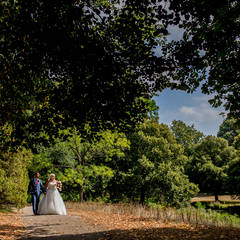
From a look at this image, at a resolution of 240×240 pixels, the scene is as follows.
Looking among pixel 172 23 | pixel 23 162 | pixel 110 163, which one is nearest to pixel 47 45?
pixel 172 23

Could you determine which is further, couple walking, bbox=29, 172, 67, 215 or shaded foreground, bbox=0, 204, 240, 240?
couple walking, bbox=29, 172, 67, 215

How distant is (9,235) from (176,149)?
77.3ft

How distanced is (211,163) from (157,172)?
2126 centimetres

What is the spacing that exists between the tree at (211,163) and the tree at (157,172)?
15622 mm

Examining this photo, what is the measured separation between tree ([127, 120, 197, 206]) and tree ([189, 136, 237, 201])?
15622mm

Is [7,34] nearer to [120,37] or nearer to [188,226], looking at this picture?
[120,37]

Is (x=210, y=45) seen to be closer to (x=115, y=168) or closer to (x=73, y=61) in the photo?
(x=73, y=61)

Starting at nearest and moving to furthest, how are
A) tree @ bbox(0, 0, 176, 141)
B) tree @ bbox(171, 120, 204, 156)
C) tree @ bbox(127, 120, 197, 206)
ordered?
tree @ bbox(0, 0, 176, 141) < tree @ bbox(127, 120, 197, 206) < tree @ bbox(171, 120, 204, 156)

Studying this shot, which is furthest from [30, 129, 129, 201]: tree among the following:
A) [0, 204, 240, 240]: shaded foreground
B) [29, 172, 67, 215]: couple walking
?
[0, 204, 240, 240]: shaded foreground

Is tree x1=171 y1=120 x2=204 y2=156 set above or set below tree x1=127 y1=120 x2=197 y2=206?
above

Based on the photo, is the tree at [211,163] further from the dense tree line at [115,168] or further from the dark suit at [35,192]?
the dark suit at [35,192]

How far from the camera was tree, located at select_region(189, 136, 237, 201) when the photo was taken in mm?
42125

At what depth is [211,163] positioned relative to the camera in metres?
43.8

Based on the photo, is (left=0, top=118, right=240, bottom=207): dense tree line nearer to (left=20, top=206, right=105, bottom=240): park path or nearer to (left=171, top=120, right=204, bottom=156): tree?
(left=20, top=206, right=105, bottom=240): park path
